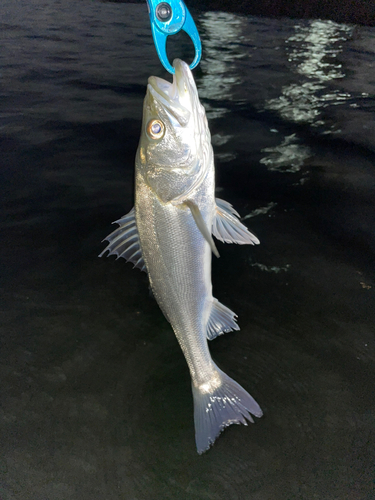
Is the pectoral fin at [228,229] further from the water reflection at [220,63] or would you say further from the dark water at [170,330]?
the water reflection at [220,63]

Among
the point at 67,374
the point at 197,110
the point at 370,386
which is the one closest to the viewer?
the point at 197,110

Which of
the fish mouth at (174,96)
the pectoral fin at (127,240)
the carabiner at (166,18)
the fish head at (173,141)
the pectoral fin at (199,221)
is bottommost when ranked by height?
the pectoral fin at (127,240)

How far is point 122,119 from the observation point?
22.8ft

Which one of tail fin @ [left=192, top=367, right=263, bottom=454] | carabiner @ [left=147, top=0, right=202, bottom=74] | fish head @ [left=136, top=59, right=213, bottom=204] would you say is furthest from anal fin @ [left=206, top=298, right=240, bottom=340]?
carabiner @ [left=147, top=0, right=202, bottom=74]

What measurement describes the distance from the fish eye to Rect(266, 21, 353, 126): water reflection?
5.52 metres

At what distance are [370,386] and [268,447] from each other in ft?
3.07

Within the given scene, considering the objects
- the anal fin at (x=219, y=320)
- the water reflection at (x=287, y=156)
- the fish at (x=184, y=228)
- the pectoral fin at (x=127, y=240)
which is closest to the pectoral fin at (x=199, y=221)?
the fish at (x=184, y=228)

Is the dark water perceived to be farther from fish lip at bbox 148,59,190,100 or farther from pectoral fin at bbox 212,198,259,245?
fish lip at bbox 148,59,190,100

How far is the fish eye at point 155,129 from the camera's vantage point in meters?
2.08

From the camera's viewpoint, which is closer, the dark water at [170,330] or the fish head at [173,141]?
the fish head at [173,141]

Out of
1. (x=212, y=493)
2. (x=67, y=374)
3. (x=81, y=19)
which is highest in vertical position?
(x=81, y=19)

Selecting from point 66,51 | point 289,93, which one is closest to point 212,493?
point 289,93

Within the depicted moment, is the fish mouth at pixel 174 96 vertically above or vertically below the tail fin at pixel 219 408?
above

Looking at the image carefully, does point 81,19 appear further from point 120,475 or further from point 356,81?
point 120,475
